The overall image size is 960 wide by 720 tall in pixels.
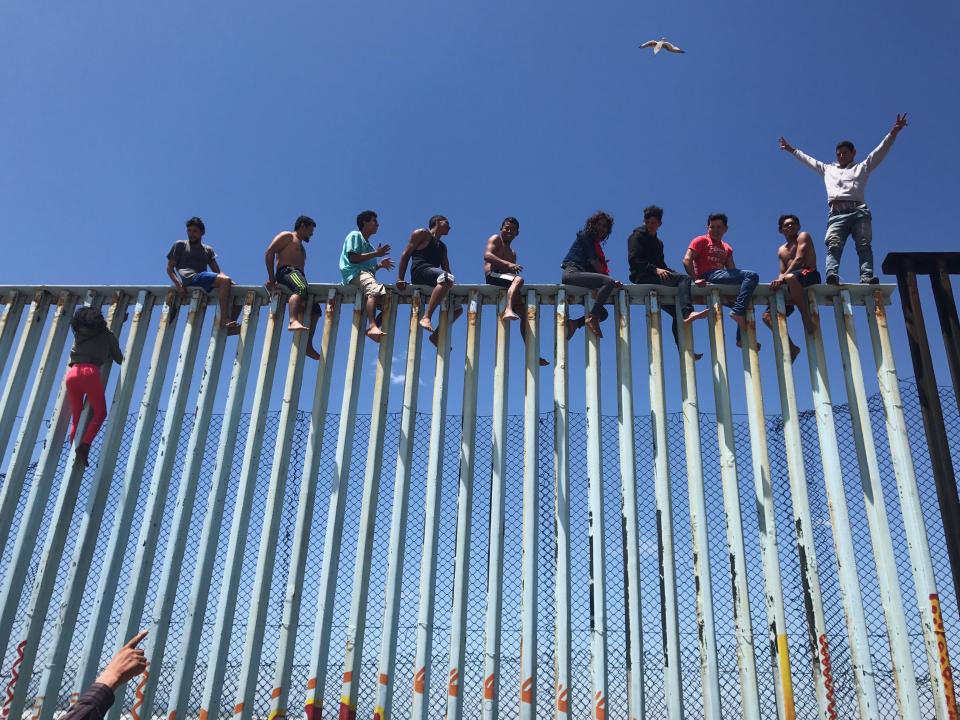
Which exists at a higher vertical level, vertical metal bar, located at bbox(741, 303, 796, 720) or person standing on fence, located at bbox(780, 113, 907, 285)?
person standing on fence, located at bbox(780, 113, 907, 285)

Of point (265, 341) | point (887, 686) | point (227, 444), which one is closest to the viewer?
point (887, 686)

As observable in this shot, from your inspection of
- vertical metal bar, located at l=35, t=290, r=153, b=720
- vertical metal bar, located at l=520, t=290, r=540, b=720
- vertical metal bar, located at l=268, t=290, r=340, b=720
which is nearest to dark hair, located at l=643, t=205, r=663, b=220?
vertical metal bar, located at l=520, t=290, r=540, b=720

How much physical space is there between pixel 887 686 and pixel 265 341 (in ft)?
21.8

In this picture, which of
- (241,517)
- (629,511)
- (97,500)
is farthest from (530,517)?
(97,500)

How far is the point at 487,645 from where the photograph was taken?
611 centimetres

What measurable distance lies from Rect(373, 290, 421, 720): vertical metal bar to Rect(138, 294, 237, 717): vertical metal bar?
1.88 metres

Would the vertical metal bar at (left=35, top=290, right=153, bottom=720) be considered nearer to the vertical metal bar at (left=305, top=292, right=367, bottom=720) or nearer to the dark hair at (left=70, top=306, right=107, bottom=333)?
the dark hair at (left=70, top=306, right=107, bottom=333)

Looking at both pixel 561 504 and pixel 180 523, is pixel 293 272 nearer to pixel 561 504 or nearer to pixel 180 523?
pixel 180 523

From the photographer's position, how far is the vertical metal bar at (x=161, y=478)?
21.2 feet

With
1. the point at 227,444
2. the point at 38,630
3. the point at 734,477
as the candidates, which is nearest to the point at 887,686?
the point at 734,477

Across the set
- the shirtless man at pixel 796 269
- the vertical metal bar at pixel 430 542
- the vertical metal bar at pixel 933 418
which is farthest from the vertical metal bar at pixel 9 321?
the vertical metal bar at pixel 933 418

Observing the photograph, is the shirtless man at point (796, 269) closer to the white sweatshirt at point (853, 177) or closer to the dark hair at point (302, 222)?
the white sweatshirt at point (853, 177)

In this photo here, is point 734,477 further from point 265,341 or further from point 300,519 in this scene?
point 265,341

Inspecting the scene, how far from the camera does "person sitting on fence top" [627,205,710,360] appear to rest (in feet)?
24.2
